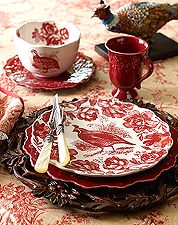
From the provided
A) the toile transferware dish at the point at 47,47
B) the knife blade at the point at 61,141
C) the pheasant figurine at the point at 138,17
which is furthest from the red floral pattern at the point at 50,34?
the knife blade at the point at 61,141

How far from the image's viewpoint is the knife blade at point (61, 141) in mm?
836

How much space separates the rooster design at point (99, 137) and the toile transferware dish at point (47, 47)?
0.25 meters

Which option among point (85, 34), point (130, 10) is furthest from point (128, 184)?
point (85, 34)

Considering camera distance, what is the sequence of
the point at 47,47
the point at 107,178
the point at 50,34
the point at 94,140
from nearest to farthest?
the point at 107,178
the point at 94,140
the point at 47,47
the point at 50,34

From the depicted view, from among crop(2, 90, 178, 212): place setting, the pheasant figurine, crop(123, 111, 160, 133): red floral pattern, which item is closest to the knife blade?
crop(2, 90, 178, 212): place setting

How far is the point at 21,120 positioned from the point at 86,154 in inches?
6.8

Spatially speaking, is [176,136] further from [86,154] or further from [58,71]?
[58,71]

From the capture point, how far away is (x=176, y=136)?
0.94m

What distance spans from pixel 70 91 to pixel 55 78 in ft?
0.19

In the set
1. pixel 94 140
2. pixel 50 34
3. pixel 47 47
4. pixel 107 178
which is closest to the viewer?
pixel 107 178

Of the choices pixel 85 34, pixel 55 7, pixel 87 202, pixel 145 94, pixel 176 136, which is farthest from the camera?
pixel 55 7

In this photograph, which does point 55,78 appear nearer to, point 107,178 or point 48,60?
point 48,60

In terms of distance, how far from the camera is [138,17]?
48.4 inches

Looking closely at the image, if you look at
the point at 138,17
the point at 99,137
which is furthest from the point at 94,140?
the point at 138,17
